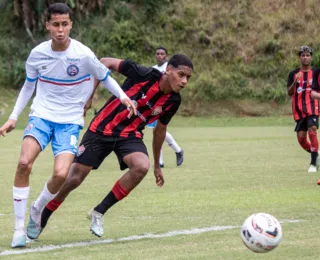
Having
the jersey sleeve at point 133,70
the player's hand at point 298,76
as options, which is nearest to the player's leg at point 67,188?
the jersey sleeve at point 133,70

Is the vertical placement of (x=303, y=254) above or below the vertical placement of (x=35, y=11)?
above

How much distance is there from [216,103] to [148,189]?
2370 cm

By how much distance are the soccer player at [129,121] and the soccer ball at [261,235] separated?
64.8 inches

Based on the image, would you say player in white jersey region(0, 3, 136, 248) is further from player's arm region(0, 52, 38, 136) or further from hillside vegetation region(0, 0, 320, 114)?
hillside vegetation region(0, 0, 320, 114)

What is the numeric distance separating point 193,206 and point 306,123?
5.37 m

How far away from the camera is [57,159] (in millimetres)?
7656

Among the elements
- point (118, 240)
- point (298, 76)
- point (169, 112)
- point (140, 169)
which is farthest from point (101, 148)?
point (298, 76)

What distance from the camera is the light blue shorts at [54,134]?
7.66m

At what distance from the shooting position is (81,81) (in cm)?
783

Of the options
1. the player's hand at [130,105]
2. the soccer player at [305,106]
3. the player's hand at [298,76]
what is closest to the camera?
the player's hand at [130,105]

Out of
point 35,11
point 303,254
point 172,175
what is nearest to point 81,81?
point 303,254

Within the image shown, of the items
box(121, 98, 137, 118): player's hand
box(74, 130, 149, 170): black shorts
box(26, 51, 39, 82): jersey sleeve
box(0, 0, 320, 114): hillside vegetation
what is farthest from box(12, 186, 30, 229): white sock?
box(0, 0, 320, 114): hillside vegetation

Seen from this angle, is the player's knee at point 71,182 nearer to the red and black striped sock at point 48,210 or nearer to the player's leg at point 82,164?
the player's leg at point 82,164

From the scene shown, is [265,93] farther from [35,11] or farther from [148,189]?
[148,189]
